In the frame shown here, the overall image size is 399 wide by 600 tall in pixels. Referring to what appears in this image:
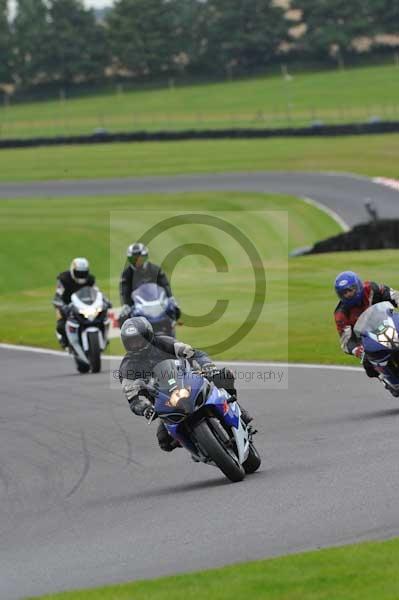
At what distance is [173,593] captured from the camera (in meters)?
7.55

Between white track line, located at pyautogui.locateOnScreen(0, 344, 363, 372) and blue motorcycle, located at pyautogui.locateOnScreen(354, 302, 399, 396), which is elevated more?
blue motorcycle, located at pyautogui.locateOnScreen(354, 302, 399, 396)

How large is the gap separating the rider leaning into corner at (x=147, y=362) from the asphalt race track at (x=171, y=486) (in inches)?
27.6

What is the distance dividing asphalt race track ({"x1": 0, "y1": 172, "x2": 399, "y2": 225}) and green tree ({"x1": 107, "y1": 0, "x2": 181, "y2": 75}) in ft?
176

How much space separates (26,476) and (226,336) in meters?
11.7

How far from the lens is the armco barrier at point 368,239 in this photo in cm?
3466

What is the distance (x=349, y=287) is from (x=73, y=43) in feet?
332

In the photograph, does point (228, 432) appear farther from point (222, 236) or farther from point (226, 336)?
point (222, 236)

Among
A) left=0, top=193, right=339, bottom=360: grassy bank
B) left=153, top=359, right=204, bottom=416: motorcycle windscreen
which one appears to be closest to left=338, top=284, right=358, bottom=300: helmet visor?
left=153, top=359, right=204, bottom=416: motorcycle windscreen

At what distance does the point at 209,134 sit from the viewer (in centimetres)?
7062

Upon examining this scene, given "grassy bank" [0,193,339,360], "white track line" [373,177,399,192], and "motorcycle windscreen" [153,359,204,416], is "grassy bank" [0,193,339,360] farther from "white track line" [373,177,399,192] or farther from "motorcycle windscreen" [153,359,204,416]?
"motorcycle windscreen" [153,359,204,416]

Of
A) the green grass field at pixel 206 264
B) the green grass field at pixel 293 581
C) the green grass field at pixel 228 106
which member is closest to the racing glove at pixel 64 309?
the green grass field at pixel 206 264

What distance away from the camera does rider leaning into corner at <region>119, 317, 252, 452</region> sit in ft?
38.3

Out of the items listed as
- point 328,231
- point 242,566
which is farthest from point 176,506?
point 328,231

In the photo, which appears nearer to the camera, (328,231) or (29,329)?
(29,329)
